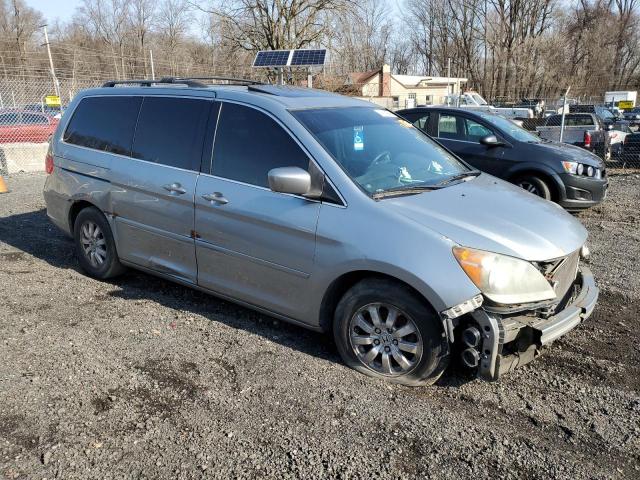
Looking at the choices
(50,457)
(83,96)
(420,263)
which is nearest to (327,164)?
(420,263)

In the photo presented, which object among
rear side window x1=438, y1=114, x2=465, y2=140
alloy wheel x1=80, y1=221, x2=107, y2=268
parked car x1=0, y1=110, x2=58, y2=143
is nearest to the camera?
alloy wheel x1=80, y1=221, x2=107, y2=268

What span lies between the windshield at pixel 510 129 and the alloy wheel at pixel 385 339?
6222 millimetres

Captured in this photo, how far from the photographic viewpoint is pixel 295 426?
10.1 feet

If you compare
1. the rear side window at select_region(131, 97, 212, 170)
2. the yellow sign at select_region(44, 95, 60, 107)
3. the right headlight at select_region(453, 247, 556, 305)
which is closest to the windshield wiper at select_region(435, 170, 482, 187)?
the right headlight at select_region(453, 247, 556, 305)

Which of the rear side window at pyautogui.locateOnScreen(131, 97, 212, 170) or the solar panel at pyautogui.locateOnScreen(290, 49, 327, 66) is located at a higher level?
the solar panel at pyautogui.locateOnScreen(290, 49, 327, 66)

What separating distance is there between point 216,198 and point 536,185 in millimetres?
5986

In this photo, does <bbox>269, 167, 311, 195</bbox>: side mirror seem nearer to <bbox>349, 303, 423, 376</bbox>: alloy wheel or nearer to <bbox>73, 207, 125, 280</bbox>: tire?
<bbox>349, 303, 423, 376</bbox>: alloy wheel

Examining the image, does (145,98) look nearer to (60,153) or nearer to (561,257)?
(60,153)

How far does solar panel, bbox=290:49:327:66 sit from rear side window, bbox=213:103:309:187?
14666mm

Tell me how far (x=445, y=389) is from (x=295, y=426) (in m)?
1.04

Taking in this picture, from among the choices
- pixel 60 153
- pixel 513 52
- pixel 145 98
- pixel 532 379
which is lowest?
pixel 532 379

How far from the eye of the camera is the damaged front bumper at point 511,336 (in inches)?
121

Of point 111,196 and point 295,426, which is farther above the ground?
point 111,196

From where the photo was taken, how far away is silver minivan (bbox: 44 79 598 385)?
320 cm
